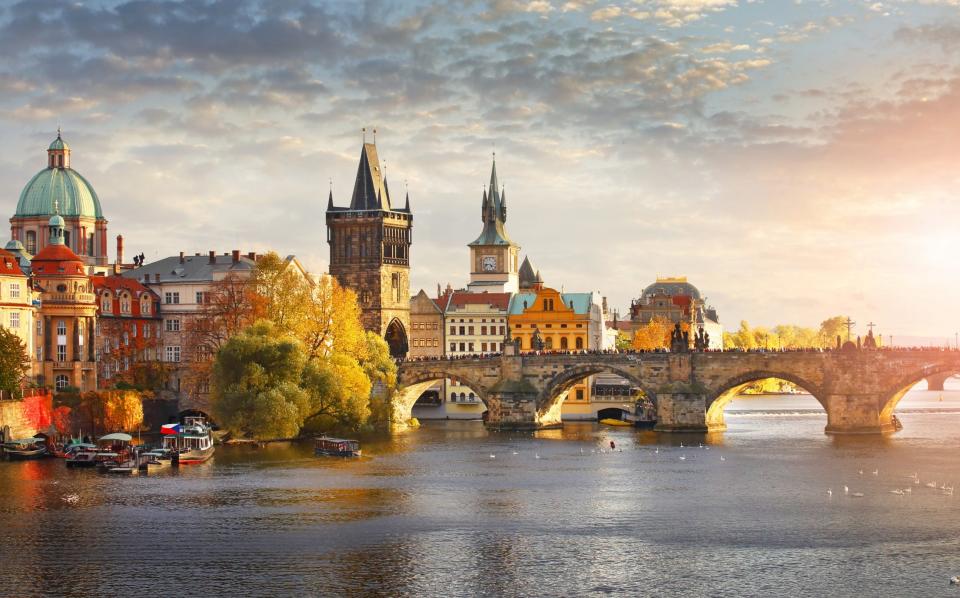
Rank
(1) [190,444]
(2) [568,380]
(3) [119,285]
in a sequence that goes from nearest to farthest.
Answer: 1. (1) [190,444]
2. (2) [568,380]
3. (3) [119,285]

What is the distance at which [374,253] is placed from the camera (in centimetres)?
16725

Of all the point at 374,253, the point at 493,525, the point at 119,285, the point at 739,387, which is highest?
the point at 374,253

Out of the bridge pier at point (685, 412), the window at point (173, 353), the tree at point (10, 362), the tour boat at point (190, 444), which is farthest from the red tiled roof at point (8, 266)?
the bridge pier at point (685, 412)

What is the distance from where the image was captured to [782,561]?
61781mm

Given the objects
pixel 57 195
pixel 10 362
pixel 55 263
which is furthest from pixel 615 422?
pixel 57 195

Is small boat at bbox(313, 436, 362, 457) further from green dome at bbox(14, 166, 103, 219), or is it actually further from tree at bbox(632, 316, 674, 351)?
tree at bbox(632, 316, 674, 351)

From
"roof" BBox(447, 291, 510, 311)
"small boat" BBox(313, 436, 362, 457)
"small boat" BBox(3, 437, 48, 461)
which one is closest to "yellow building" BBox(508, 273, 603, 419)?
"roof" BBox(447, 291, 510, 311)

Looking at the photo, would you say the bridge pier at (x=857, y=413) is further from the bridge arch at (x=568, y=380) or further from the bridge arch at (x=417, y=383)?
the bridge arch at (x=417, y=383)

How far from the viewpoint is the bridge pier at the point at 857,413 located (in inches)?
4557

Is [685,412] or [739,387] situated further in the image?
[739,387]

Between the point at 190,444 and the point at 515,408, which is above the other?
the point at 515,408

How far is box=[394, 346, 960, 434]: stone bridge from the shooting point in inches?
4557

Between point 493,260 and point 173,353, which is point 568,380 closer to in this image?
point 173,353

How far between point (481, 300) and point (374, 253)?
15.3 meters
